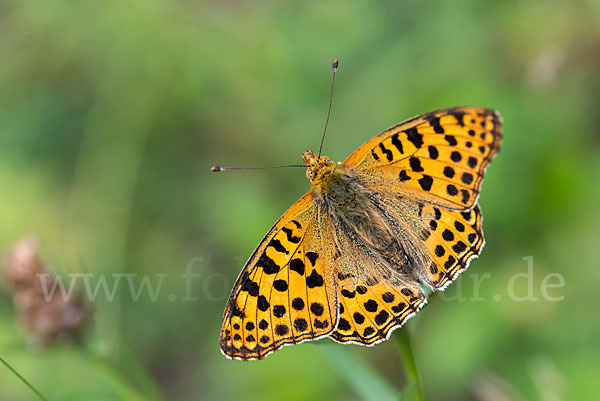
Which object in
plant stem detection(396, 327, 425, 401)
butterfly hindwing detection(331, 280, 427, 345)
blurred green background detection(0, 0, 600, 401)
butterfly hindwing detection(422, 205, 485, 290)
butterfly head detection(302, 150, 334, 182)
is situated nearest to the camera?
plant stem detection(396, 327, 425, 401)

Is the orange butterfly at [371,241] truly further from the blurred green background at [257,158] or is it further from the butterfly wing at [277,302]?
the blurred green background at [257,158]

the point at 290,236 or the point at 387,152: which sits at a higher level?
the point at 387,152

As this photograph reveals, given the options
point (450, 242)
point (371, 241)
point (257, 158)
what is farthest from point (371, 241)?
point (257, 158)

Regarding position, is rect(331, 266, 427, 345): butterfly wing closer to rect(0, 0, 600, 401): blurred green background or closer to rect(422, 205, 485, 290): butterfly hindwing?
rect(422, 205, 485, 290): butterfly hindwing

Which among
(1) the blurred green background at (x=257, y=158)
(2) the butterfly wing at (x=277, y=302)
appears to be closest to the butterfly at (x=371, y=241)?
Result: (2) the butterfly wing at (x=277, y=302)

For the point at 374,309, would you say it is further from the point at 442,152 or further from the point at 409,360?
the point at 442,152

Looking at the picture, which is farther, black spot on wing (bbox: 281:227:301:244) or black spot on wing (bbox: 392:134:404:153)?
black spot on wing (bbox: 392:134:404:153)

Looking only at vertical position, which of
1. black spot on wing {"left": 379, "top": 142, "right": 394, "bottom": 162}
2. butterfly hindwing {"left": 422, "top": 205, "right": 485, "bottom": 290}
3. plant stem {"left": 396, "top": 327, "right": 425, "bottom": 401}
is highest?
black spot on wing {"left": 379, "top": 142, "right": 394, "bottom": 162}

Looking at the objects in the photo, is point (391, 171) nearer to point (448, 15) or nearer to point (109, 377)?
point (109, 377)

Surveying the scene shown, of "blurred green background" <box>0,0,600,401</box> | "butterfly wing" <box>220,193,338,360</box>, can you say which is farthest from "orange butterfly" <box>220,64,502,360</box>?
"blurred green background" <box>0,0,600,401</box>
